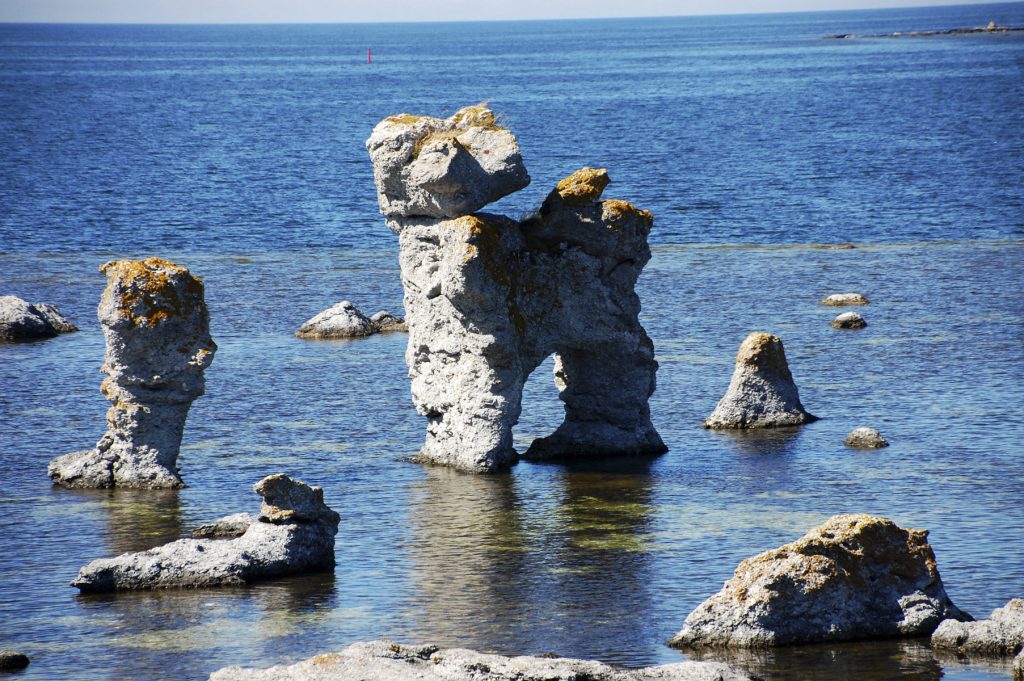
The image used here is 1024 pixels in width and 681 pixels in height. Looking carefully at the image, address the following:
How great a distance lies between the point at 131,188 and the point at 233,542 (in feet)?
264

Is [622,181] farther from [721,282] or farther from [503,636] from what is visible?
[503,636]

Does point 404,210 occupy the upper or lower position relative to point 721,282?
upper

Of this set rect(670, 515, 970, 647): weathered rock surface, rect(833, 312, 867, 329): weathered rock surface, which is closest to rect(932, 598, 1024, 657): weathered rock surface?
rect(670, 515, 970, 647): weathered rock surface

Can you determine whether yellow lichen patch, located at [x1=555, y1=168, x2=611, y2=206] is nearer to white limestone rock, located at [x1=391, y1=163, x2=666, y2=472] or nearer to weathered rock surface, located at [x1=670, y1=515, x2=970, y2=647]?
white limestone rock, located at [x1=391, y1=163, x2=666, y2=472]

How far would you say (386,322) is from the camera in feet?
171

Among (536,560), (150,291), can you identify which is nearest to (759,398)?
(536,560)

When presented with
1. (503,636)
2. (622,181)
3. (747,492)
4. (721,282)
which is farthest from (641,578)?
(622,181)

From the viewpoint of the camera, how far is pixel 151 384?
31.7 m

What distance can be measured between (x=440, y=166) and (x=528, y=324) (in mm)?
4212

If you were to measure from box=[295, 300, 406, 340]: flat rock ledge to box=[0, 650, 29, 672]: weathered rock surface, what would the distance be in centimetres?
2950

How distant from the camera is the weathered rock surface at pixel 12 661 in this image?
2130 cm

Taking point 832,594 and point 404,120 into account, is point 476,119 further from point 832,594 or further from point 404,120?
point 832,594

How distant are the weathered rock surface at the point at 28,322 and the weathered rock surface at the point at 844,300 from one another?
2668 centimetres

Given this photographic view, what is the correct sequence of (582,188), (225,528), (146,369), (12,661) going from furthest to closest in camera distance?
(582,188)
(146,369)
(225,528)
(12,661)
